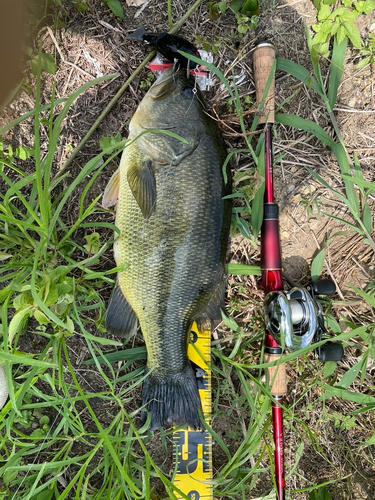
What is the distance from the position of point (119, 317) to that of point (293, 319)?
1.06 m

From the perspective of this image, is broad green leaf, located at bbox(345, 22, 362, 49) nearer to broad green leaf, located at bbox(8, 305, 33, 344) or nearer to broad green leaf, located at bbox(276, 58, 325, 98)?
broad green leaf, located at bbox(276, 58, 325, 98)

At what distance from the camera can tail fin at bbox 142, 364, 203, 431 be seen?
7.08 ft

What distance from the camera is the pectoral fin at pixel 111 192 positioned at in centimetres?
217

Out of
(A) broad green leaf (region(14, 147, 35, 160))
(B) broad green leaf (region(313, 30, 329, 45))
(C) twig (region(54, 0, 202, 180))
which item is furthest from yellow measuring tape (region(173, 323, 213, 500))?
(B) broad green leaf (region(313, 30, 329, 45))

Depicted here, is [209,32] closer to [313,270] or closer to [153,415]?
[313,270]

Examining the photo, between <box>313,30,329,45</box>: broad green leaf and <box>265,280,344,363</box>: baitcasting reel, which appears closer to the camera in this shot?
<box>265,280,344,363</box>: baitcasting reel

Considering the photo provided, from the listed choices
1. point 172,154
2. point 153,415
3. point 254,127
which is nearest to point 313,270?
point 254,127

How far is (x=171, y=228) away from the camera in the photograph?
6.49 ft

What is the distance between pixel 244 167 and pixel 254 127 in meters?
0.27

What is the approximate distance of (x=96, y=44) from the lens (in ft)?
7.77

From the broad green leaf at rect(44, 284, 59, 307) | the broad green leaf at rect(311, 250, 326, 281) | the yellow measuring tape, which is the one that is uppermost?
the broad green leaf at rect(311, 250, 326, 281)

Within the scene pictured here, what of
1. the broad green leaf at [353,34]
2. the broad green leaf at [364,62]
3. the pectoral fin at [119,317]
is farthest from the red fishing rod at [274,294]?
the pectoral fin at [119,317]

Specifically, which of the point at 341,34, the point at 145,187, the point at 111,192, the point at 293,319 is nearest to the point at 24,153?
the point at 111,192

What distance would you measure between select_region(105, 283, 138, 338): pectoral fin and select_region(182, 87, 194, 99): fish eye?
3.98 ft
